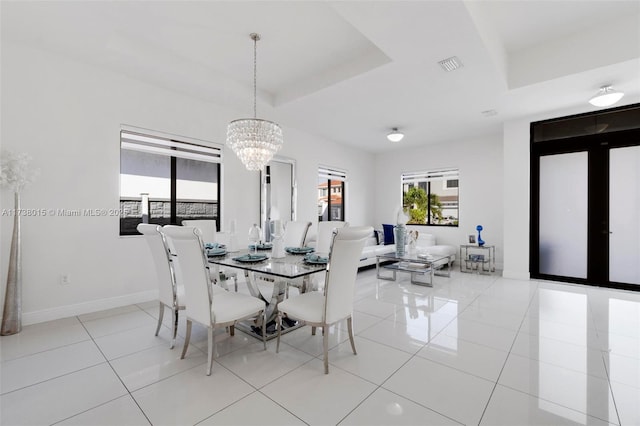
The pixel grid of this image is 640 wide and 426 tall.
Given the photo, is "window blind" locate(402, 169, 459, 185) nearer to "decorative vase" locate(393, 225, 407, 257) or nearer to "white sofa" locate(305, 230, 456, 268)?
"white sofa" locate(305, 230, 456, 268)

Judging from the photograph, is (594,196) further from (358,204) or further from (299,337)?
(299,337)

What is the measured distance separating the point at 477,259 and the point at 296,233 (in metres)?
3.86

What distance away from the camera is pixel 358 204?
754 cm

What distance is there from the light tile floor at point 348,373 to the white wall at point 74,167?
1.32 ft

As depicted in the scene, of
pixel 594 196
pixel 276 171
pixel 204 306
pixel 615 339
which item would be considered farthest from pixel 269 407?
pixel 594 196

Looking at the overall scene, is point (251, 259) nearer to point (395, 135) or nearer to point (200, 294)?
point (200, 294)

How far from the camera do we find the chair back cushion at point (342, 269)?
2111 mm

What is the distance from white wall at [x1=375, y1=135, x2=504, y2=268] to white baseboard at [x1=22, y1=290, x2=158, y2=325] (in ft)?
14.4

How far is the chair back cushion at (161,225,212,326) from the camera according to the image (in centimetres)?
205

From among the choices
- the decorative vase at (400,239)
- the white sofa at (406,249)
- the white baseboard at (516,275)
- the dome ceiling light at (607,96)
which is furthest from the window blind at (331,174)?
the dome ceiling light at (607,96)

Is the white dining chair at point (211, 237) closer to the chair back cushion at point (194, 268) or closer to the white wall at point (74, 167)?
the white wall at point (74, 167)

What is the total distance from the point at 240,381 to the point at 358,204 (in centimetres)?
590

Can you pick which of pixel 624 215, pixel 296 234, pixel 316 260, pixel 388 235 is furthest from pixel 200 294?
pixel 624 215

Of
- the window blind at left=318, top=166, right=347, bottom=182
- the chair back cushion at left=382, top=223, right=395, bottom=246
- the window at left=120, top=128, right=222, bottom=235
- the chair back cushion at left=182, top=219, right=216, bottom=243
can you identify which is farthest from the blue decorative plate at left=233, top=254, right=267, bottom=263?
the chair back cushion at left=382, top=223, right=395, bottom=246
